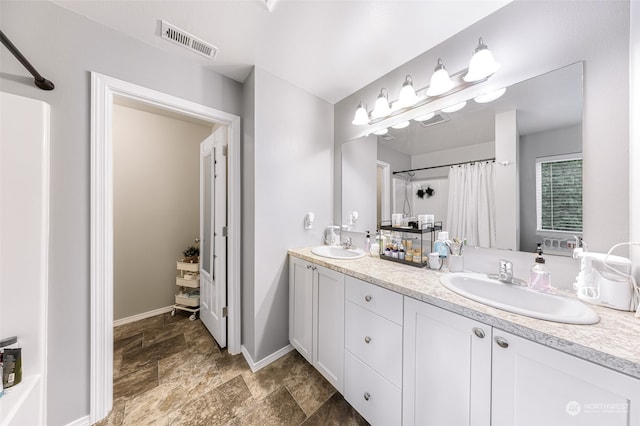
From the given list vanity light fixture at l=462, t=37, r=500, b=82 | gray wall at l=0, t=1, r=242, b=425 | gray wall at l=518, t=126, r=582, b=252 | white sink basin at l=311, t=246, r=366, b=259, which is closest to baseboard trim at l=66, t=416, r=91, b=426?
gray wall at l=0, t=1, r=242, b=425

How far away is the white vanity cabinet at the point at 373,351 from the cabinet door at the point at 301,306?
0.37m

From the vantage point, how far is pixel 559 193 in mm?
1031

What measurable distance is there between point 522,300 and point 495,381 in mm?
452

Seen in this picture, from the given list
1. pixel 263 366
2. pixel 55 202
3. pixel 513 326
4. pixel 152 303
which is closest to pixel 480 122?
pixel 513 326

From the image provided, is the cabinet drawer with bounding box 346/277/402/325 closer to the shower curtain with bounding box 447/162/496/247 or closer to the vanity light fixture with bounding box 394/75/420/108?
the shower curtain with bounding box 447/162/496/247

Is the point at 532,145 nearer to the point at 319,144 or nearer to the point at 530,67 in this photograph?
the point at 530,67

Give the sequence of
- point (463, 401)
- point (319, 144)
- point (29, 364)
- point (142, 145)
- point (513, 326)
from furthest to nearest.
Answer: point (142, 145) → point (319, 144) → point (29, 364) → point (463, 401) → point (513, 326)

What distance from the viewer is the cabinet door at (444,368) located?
2.61 feet

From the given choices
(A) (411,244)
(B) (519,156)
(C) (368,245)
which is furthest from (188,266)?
(B) (519,156)

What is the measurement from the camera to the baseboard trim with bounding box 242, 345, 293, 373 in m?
1.65

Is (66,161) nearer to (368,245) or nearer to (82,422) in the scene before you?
(82,422)

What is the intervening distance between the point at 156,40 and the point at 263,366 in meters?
2.49

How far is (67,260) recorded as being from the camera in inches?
46.1

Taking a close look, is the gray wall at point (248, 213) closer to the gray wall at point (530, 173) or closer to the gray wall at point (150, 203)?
the gray wall at point (150, 203)
